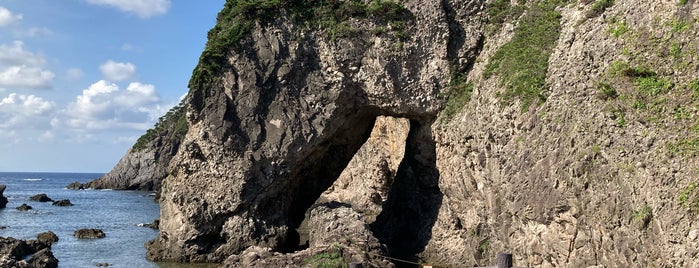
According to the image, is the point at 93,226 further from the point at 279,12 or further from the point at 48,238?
the point at 279,12

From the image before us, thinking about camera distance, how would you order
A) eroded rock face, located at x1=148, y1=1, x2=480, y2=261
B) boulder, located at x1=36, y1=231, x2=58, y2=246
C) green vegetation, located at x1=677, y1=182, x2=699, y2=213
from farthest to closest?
1. boulder, located at x1=36, y1=231, x2=58, y2=246
2. eroded rock face, located at x1=148, y1=1, x2=480, y2=261
3. green vegetation, located at x1=677, y1=182, x2=699, y2=213

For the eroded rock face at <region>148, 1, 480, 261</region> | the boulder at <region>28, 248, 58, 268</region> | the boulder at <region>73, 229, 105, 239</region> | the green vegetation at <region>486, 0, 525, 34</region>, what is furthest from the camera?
the boulder at <region>73, 229, 105, 239</region>

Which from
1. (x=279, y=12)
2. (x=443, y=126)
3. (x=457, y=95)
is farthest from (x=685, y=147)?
(x=279, y=12)

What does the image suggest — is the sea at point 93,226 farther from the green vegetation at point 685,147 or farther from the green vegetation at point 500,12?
the green vegetation at point 685,147

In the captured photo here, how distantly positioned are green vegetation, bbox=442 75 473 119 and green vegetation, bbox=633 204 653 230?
10.4m

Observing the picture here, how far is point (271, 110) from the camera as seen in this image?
27969mm

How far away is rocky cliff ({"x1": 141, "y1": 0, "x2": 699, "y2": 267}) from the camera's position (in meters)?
17.4

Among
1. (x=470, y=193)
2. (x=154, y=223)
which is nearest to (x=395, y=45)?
(x=470, y=193)

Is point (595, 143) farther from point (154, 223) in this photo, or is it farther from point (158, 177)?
point (158, 177)

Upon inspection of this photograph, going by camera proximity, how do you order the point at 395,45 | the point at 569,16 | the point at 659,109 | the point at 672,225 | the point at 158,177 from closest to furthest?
the point at 672,225
the point at 659,109
the point at 569,16
the point at 395,45
the point at 158,177

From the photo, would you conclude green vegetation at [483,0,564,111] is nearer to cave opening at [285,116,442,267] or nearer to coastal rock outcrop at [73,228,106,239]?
cave opening at [285,116,442,267]

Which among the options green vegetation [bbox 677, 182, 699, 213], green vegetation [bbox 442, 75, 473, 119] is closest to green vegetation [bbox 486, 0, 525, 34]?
green vegetation [bbox 442, 75, 473, 119]

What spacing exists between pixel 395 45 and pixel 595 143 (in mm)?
11234

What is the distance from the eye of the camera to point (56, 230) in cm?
4147
